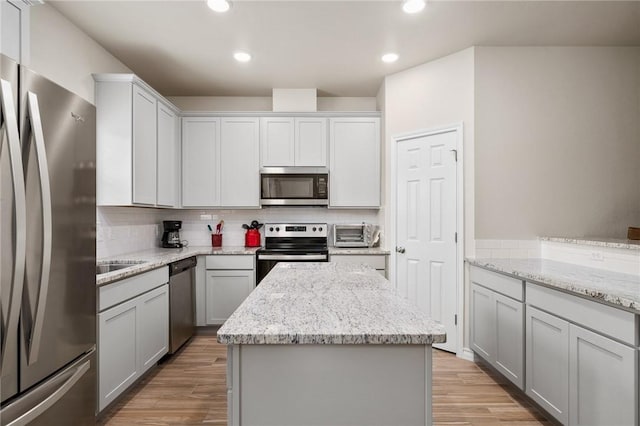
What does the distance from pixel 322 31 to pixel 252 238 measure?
2427 mm

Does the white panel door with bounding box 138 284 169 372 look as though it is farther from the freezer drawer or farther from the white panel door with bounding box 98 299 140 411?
the freezer drawer

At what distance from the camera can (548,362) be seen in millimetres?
2039

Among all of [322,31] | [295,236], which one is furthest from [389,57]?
[295,236]

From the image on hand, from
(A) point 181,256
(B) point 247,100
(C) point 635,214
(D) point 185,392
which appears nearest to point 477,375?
(C) point 635,214

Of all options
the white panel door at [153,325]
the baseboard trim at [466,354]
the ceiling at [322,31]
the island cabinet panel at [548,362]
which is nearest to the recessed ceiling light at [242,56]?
the ceiling at [322,31]

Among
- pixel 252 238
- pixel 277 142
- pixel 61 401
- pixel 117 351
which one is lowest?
pixel 117 351

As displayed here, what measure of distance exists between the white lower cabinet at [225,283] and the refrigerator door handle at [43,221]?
238 cm

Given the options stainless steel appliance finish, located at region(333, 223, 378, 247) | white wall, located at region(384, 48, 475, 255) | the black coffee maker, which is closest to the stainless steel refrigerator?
the black coffee maker

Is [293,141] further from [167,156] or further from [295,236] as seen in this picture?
[167,156]

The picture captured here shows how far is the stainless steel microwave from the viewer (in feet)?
13.0

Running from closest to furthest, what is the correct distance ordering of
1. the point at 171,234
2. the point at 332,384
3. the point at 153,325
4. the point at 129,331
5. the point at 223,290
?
1. the point at 332,384
2. the point at 129,331
3. the point at 153,325
4. the point at 223,290
5. the point at 171,234

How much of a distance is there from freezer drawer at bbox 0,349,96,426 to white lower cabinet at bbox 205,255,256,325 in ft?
6.52

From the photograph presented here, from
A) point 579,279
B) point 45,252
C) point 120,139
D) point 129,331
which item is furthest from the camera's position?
point 120,139

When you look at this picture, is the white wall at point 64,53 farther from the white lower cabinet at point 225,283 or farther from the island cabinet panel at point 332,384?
the island cabinet panel at point 332,384
